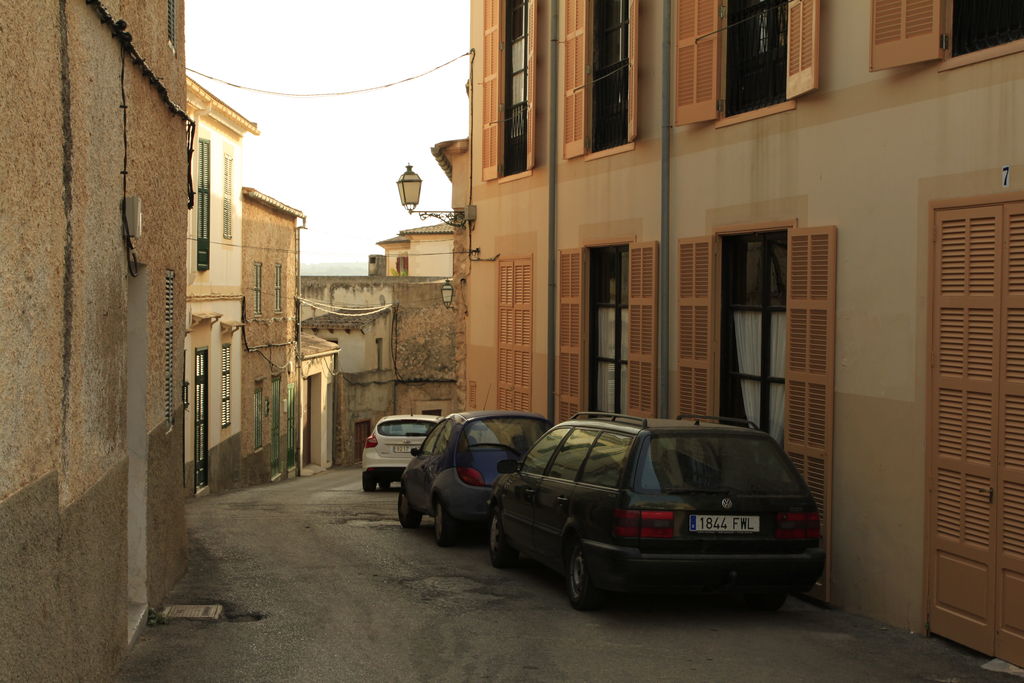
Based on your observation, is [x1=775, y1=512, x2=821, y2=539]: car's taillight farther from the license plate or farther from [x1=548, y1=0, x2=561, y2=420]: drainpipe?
[x1=548, y1=0, x2=561, y2=420]: drainpipe

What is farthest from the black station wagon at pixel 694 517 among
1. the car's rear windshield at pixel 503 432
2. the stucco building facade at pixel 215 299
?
the stucco building facade at pixel 215 299

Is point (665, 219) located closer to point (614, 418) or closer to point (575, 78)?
point (575, 78)

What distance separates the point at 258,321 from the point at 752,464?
23147 millimetres

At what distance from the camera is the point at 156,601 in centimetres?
957

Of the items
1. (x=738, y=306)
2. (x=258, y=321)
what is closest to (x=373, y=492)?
(x=258, y=321)

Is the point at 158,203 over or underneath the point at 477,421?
over

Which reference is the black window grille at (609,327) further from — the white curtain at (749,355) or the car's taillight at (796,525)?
the car's taillight at (796,525)

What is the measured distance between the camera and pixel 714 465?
29.4 feet

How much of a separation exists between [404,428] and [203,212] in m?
5.72

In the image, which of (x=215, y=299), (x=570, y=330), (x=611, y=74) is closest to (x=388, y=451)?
(x=215, y=299)

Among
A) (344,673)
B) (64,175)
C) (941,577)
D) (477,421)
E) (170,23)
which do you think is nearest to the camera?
(64,175)

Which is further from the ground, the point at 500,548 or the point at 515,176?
the point at 515,176

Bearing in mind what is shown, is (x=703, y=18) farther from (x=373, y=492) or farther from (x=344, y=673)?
(x=373, y=492)

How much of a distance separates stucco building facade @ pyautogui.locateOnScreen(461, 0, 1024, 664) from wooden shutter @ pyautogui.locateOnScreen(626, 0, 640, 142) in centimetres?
4
